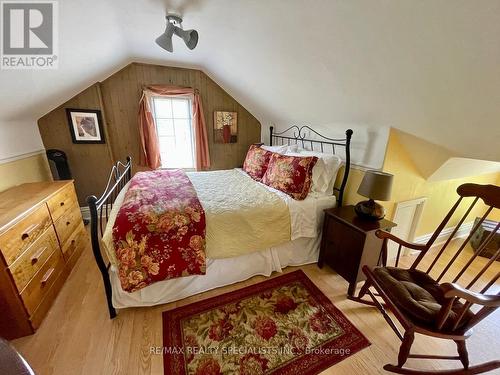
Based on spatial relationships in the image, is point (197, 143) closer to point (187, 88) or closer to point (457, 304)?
point (187, 88)

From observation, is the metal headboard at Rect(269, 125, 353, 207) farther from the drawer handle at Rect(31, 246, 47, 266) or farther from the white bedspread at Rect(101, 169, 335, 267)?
the drawer handle at Rect(31, 246, 47, 266)

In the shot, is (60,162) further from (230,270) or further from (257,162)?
(230,270)

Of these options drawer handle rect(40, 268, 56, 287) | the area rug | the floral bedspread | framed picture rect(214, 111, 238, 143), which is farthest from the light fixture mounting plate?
the area rug

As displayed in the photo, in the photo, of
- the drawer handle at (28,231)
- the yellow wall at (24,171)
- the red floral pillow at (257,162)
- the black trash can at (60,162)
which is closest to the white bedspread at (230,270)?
the drawer handle at (28,231)

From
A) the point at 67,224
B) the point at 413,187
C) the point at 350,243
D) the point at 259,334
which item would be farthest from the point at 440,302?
the point at 67,224

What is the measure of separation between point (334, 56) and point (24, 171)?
3.26 metres

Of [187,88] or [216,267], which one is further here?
[187,88]

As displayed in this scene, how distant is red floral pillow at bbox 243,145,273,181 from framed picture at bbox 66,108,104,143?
7.16 ft

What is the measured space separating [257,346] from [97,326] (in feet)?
3.69

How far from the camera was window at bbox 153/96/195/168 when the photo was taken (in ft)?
11.0

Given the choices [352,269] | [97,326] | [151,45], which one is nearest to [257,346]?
[352,269]

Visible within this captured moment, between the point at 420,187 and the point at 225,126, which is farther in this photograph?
the point at 225,126

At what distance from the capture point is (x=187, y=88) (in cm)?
327

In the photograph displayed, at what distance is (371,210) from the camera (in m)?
1.72
